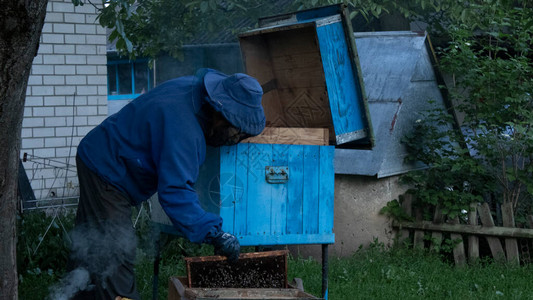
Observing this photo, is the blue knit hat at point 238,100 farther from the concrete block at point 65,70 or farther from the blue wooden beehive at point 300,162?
the concrete block at point 65,70

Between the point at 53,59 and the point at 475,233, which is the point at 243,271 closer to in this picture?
the point at 475,233

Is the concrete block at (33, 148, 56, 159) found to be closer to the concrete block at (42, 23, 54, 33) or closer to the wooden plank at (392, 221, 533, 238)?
the concrete block at (42, 23, 54, 33)

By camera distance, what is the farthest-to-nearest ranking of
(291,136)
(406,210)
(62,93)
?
(62,93) → (406,210) → (291,136)

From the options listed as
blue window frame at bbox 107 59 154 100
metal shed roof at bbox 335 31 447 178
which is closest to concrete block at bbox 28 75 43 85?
metal shed roof at bbox 335 31 447 178

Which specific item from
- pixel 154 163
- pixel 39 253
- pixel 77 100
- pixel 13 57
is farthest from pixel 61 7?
pixel 13 57

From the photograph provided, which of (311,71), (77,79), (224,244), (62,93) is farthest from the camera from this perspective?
(77,79)

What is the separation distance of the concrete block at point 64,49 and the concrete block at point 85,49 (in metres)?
0.07

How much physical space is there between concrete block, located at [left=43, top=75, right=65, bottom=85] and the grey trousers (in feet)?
16.5

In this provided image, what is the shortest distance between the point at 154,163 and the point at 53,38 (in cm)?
562

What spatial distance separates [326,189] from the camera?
13.0 feet

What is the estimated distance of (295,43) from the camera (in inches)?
186

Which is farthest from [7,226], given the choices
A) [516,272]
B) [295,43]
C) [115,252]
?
[516,272]

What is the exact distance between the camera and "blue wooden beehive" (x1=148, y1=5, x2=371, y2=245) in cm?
376

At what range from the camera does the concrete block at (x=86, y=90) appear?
8.48 meters
